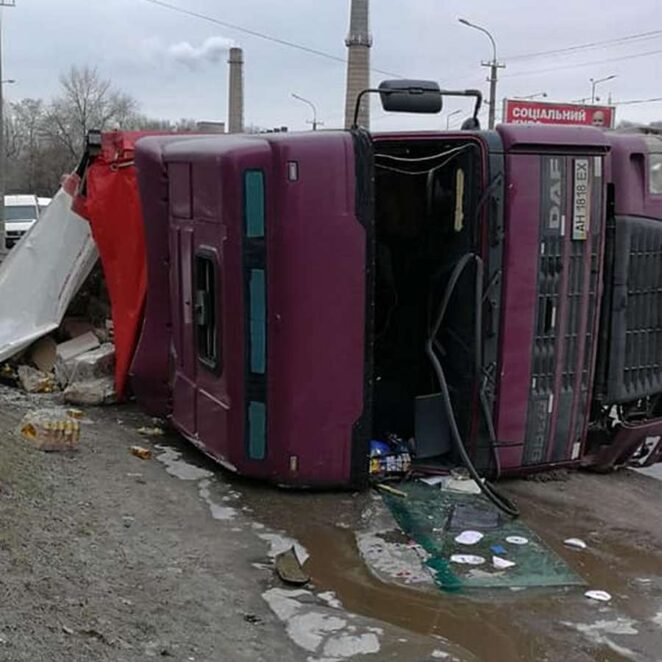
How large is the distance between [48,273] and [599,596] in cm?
592

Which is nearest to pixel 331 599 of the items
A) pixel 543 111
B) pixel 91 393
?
pixel 91 393

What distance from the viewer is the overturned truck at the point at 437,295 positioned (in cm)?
561

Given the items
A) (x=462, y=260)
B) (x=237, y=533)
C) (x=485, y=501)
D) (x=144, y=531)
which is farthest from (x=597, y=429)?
(x=144, y=531)

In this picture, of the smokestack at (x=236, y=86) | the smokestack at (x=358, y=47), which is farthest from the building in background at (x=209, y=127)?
the smokestack at (x=236, y=86)

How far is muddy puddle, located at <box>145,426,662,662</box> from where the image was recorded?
4.13m

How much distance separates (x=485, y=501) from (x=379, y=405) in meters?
1.41

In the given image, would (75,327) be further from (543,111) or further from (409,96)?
(543,111)

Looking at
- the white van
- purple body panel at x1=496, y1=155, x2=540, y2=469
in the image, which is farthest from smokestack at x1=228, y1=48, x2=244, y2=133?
purple body panel at x1=496, y1=155, x2=540, y2=469

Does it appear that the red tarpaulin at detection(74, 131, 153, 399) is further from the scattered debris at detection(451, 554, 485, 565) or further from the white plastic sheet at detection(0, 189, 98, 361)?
the scattered debris at detection(451, 554, 485, 565)

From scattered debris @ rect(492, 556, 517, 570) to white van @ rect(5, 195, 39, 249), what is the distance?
26223mm

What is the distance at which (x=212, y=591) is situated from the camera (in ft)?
14.1

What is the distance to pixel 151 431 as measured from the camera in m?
7.33

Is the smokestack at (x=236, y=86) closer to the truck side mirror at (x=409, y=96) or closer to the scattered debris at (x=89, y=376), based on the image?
Answer: the scattered debris at (x=89, y=376)

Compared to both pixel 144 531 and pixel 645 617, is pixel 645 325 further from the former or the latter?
pixel 144 531
